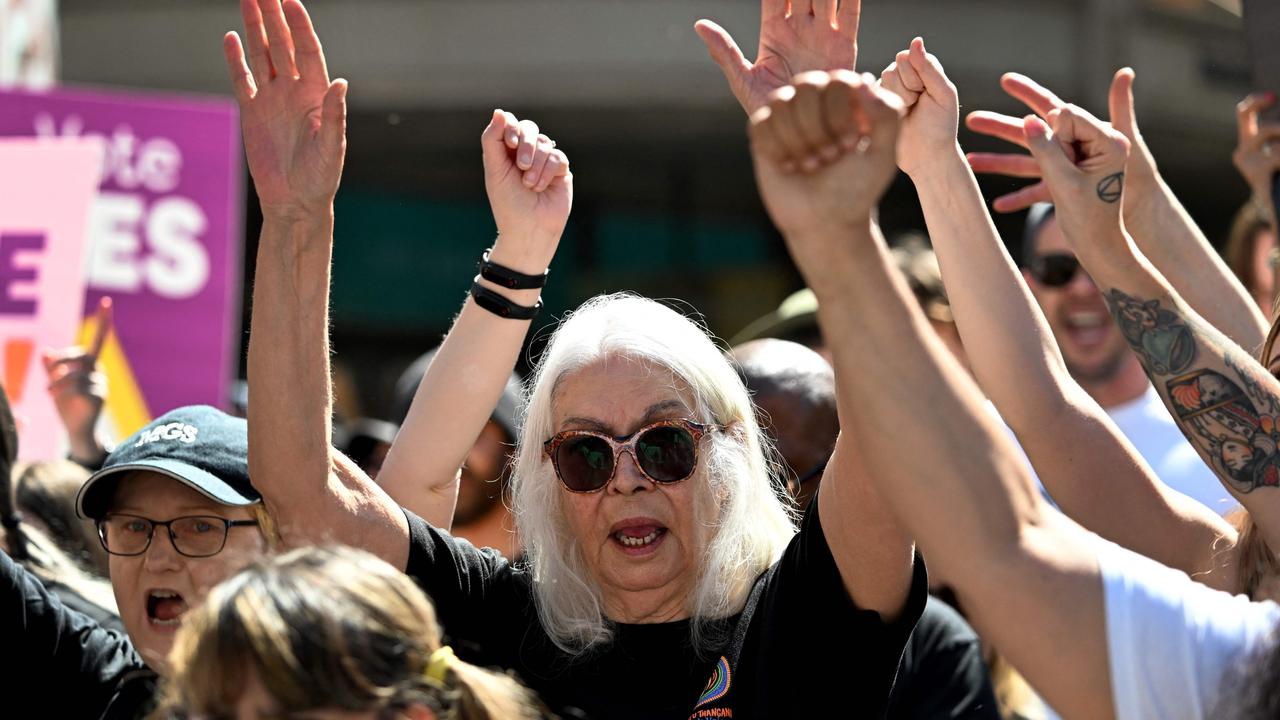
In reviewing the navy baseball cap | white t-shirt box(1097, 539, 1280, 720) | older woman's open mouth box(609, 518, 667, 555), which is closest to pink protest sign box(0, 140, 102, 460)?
the navy baseball cap

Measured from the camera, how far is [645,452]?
2.63m

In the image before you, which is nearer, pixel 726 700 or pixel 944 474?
pixel 944 474

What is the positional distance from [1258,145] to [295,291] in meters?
2.04

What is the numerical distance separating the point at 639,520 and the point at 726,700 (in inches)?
17.6

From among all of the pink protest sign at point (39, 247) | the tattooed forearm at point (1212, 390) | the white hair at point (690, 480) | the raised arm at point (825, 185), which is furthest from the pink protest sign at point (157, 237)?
the raised arm at point (825, 185)

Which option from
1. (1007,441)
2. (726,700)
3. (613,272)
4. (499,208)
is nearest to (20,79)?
(499,208)

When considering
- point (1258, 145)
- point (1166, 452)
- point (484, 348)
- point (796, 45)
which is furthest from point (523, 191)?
point (1166, 452)

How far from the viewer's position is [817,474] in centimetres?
345

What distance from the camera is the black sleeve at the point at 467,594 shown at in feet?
8.31

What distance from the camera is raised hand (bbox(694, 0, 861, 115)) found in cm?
249

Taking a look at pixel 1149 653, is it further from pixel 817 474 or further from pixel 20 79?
pixel 20 79

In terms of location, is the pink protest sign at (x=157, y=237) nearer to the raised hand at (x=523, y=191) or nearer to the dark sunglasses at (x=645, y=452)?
the raised hand at (x=523, y=191)

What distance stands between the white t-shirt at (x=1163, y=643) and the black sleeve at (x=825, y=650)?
20.5 inches

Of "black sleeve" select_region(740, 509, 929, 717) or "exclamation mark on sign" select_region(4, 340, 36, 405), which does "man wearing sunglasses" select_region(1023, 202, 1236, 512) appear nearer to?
"black sleeve" select_region(740, 509, 929, 717)
